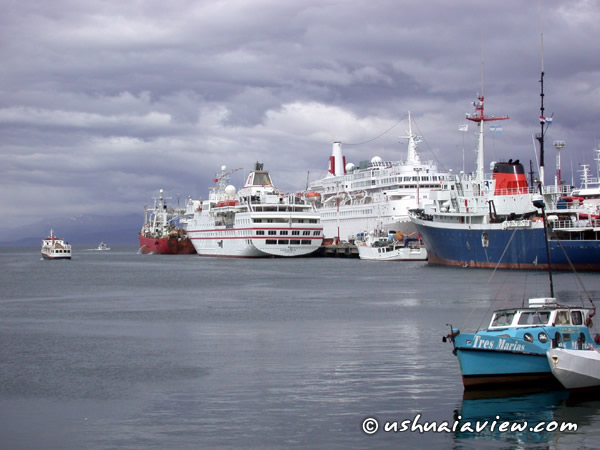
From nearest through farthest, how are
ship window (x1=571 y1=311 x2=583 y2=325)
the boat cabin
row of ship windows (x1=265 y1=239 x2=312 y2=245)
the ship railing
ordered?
the boat cabin → ship window (x1=571 y1=311 x2=583 y2=325) → the ship railing → row of ship windows (x1=265 y1=239 x2=312 y2=245)

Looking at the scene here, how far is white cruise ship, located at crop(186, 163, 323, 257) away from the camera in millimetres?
107806

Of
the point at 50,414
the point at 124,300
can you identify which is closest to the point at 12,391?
the point at 50,414

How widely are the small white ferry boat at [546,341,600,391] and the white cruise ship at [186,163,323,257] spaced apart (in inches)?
3458

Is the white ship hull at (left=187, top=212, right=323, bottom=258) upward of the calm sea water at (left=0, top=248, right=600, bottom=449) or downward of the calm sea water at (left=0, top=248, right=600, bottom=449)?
upward

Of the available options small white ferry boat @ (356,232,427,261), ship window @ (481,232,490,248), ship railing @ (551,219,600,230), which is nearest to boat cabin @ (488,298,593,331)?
ship railing @ (551,219,600,230)

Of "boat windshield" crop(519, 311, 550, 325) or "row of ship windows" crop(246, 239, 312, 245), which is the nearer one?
"boat windshield" crop(519, 311, 550, 325)

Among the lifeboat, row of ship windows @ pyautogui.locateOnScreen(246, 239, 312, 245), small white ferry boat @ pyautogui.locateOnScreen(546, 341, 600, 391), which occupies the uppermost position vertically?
the lifeboat

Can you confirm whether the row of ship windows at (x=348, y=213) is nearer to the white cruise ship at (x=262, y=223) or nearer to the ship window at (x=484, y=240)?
the white cruise ship at (x=262, y=223)

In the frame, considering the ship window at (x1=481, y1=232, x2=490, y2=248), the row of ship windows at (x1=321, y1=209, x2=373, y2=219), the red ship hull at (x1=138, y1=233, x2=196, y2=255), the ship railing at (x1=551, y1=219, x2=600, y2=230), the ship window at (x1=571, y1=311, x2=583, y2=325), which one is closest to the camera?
the ship window at (x1=571, y1=311, x2=583, y2=325)

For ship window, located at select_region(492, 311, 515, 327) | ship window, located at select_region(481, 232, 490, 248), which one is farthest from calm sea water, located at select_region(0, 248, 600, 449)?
ship window, located at select_region(481, 232, 490, 248)

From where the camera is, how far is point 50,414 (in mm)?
19406

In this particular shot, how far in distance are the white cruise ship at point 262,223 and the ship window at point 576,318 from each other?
8635 cm

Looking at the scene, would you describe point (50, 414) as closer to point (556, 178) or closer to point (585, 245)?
point (585, 245)

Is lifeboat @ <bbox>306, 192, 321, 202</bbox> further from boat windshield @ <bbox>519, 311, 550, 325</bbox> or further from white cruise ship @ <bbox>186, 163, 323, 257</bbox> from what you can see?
boat windshield @ <bbox>519, 311, 550, 325</bbox>
